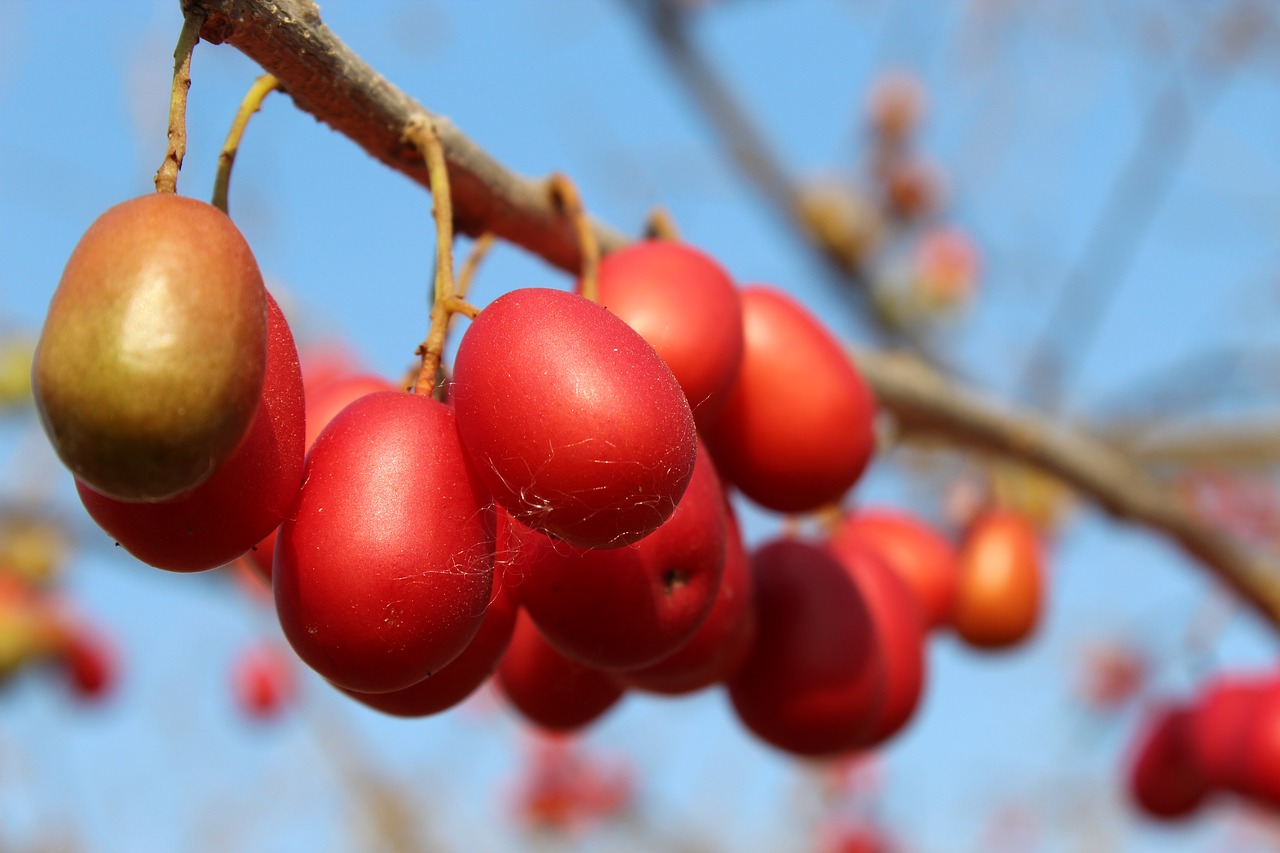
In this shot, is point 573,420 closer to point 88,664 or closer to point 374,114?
point 374,114

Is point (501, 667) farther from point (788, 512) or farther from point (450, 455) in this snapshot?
point (450, 455)

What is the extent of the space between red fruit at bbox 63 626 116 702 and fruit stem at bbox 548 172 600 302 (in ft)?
12.3

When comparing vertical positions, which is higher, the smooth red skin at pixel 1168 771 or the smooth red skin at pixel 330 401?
the smooth red skin at pixel 330 401

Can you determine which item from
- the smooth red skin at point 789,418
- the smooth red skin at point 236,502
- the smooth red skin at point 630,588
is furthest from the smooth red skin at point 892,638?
the smooth red skin at point 236,502

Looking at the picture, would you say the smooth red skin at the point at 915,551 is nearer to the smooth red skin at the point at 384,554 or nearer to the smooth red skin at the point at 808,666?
the smooth red skin at the point at 808,666

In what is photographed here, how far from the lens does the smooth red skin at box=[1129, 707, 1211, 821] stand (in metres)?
2.27

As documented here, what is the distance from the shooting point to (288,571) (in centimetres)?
81

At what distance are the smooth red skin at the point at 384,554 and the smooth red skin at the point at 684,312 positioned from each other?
0.26 meters

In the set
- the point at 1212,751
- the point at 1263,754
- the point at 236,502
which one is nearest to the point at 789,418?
the point at 236,502

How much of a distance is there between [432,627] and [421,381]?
20 cm

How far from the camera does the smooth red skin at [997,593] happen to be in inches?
83.3

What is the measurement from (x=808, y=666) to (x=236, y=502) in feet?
2.36

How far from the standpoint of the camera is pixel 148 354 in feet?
2.17

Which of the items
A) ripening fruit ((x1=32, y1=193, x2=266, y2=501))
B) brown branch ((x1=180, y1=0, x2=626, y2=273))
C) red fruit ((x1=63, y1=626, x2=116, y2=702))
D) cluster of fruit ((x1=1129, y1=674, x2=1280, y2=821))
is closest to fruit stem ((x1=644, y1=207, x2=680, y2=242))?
brown branch ((x1=180, y1=0, x2=626, y2=273))
